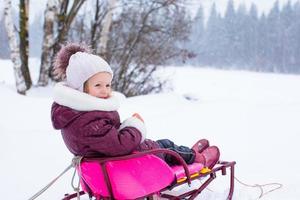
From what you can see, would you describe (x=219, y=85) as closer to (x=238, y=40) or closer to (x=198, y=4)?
(x=198, y=4)

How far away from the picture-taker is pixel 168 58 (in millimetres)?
13750

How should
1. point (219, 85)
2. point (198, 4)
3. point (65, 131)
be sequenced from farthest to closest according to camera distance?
point (219, 85)
point (198, 4)
point (65, 131)

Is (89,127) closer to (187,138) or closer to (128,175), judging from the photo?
(128,175)

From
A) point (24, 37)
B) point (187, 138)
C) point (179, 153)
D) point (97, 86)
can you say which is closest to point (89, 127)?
point (97, 86)

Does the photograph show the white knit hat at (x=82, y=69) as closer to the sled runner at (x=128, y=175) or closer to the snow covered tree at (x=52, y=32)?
the sled runner at (x=128, y=175)

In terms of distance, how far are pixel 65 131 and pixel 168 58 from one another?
10498mm

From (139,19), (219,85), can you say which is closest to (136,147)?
(139,19)

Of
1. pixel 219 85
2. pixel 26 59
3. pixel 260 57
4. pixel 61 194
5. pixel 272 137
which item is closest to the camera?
pixel 61 194

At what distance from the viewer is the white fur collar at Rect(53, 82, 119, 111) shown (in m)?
3.32

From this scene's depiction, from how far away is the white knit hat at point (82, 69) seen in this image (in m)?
3.47

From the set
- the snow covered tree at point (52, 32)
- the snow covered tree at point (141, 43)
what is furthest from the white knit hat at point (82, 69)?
the snow covered tree at point (141, 43)

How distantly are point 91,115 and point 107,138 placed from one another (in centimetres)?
19

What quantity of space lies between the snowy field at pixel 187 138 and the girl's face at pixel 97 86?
1.95ft

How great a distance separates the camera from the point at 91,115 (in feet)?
10.9
